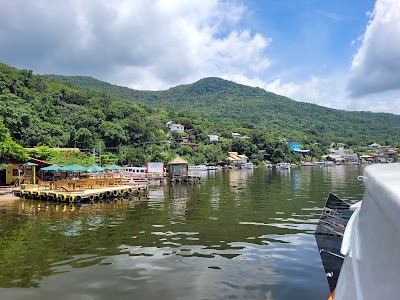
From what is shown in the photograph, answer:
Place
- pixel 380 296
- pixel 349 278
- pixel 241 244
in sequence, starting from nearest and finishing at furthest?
pixel 380 296
pixel 349 278
pixel 241 244

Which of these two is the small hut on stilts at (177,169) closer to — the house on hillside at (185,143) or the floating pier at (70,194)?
the floating pier at (70,194)

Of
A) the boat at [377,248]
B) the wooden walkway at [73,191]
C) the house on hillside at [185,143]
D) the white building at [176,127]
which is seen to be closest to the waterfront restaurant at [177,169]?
the wooden walkway at [73,191]

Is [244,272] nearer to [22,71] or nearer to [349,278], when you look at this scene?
[349,278]

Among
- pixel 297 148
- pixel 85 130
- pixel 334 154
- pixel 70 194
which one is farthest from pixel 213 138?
pixel 70 194

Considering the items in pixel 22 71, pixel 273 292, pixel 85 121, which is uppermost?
pixel 22 71

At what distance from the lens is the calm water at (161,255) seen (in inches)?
341

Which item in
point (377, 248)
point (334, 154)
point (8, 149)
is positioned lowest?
point (377, 248)

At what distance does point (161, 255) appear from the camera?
38.1 feet

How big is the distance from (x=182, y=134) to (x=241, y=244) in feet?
307

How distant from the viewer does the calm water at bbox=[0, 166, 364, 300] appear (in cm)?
867

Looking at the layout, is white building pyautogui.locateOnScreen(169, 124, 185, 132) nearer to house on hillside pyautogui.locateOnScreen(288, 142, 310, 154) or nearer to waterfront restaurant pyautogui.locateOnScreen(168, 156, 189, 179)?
house on hillside pyautogui.locateOnScreen(288, 142, 310, 154)

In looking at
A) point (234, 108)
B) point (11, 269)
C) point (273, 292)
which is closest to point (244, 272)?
point (273, 292)

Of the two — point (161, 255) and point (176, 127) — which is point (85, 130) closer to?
point (176, 127)

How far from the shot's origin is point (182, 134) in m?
106
